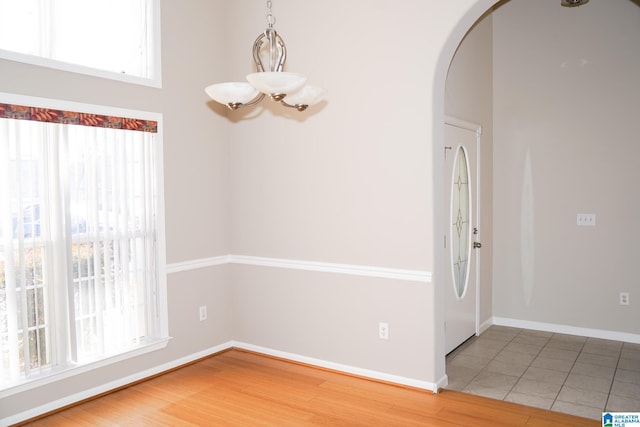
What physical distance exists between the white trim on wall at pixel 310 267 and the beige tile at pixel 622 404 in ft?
4.62

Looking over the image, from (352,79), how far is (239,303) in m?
2.20

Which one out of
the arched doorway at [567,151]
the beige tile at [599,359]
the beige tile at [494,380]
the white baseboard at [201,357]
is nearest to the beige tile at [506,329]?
the arched doorway at [567,151]

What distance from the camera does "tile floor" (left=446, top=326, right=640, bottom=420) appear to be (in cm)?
339

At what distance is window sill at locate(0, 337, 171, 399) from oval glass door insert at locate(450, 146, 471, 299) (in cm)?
253

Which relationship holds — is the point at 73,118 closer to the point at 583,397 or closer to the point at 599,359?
the point at 583,397

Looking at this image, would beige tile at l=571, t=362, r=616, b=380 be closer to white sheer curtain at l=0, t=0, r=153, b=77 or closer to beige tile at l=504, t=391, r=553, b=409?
beige tile at l=504, t=391, r=553, b=409

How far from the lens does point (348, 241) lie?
388 cm

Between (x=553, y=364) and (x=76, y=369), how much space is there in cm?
360

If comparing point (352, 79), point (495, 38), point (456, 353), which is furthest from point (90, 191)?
point (495, 38)

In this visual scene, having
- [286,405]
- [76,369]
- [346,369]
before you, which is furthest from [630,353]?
[76,369]

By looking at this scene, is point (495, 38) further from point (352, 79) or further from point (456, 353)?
point (456, 353)

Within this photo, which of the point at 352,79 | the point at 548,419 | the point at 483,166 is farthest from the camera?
the point at 483,166

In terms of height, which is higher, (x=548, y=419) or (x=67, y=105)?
(x=67, y=105)

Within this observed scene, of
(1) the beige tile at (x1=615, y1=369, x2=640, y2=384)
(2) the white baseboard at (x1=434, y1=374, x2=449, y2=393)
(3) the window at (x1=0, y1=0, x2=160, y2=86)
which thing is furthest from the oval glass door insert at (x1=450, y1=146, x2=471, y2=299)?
(3) the window at (x1=0, y1=0, x2=160, y2=86)
